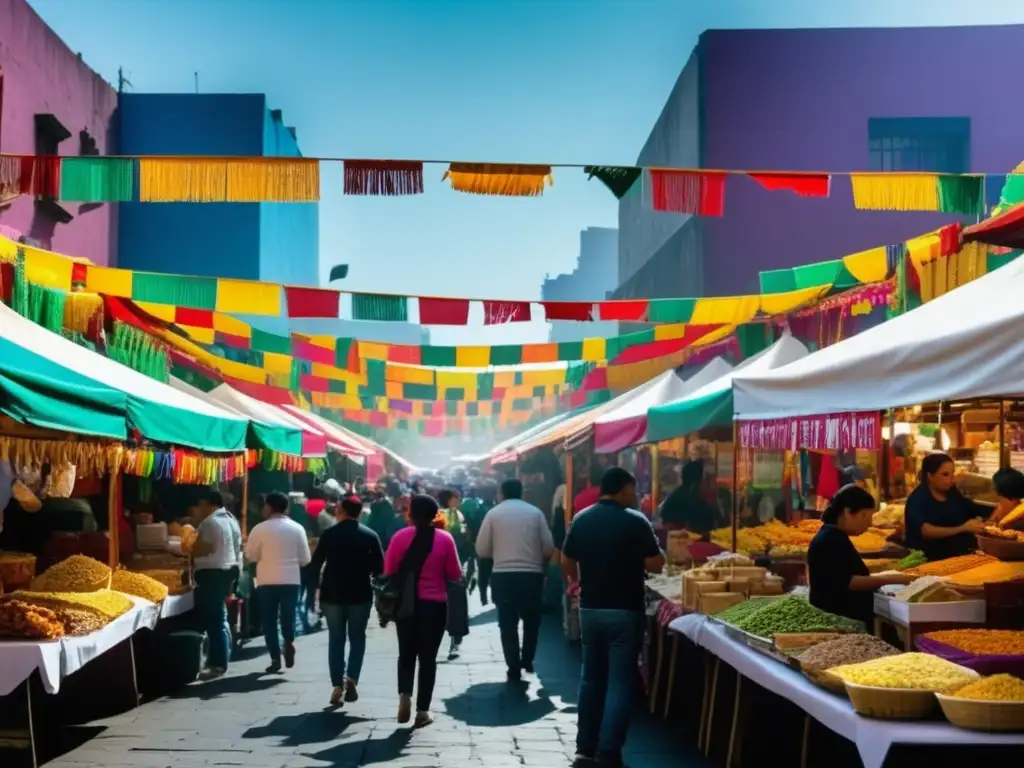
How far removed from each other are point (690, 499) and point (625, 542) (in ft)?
21.1

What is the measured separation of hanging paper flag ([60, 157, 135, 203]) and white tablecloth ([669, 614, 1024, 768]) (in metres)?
6.68

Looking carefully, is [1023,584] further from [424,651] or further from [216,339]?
[216,339]

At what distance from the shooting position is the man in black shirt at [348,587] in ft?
37.9

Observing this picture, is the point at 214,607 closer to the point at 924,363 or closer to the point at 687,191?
the point at 687,191

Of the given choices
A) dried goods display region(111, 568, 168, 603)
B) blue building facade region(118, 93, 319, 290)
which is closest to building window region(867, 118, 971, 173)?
blue building facade region(118, 93, 319, 290)

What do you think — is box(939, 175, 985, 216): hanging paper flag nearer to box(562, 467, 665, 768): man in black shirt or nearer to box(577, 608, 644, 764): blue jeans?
box(562, 467, 665, 768): man in black shirt

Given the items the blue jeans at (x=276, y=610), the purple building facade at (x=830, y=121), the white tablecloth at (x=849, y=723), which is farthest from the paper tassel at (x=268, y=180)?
the purple building facade at (x=830, y=121)

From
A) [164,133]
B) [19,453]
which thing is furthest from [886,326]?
[164,133]

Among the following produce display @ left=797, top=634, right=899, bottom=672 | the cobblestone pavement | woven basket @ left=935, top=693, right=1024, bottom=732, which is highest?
produce display @ left=797, top=634, right=899, bottom=672

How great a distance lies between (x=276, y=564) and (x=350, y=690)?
227 centimetres

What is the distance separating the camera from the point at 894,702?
19.0ft

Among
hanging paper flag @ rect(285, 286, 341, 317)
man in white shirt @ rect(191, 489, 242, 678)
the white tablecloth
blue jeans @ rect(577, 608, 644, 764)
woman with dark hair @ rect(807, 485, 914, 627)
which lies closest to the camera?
the white tablecloth

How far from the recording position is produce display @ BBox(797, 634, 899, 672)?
6664mm

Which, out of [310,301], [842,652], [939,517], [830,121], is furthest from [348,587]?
[830,121]
